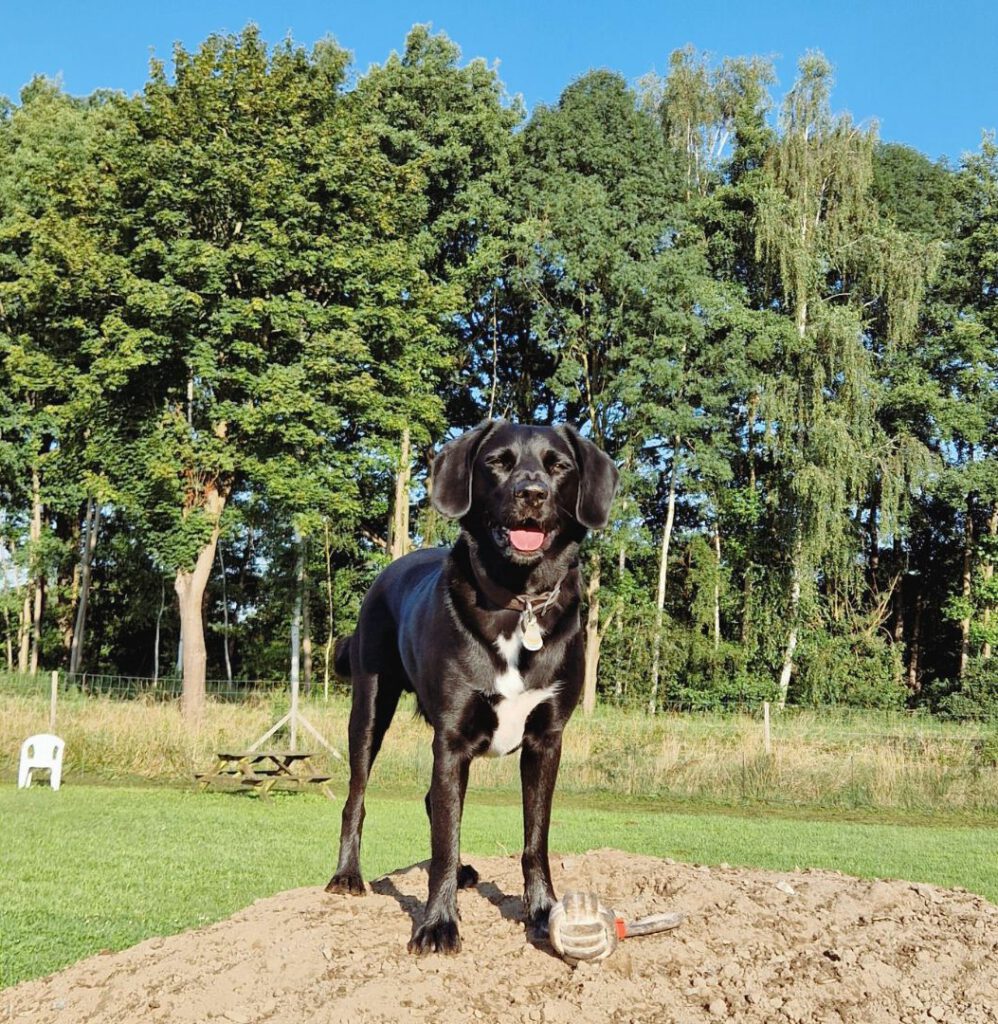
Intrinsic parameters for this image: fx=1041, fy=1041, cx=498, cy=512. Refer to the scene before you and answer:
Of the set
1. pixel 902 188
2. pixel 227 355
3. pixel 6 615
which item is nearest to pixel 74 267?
pixel 227 355

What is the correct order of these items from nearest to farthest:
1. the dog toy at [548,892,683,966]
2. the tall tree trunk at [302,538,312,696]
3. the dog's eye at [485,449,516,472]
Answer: the dog toy at [548,892,683,966], the dog's eye at [485,449,516,472], the tall tree trunk at [302,538,312,696]

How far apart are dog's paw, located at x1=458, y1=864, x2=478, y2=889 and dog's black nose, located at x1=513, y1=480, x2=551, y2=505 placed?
7.21 feet

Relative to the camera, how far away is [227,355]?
26562 mm

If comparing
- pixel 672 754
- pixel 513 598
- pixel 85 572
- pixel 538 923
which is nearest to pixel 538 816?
pixel 538 923

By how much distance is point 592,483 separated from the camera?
408cm

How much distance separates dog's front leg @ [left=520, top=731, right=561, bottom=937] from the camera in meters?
4.06

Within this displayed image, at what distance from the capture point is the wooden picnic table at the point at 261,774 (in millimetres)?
16000

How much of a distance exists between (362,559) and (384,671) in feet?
111

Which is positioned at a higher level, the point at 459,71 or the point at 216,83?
the point at 459,71

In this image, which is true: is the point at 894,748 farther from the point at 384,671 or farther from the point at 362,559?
the point at 362,559

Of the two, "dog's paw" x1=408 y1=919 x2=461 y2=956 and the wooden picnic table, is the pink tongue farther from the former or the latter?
the wooden picnic table

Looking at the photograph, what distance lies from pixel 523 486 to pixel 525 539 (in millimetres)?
212

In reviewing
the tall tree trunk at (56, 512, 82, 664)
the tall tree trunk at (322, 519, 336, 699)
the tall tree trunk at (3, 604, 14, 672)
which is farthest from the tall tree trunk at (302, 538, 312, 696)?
the tall tree trunk at (3, 604, 14, 672)

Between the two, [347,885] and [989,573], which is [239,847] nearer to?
[347,885]
